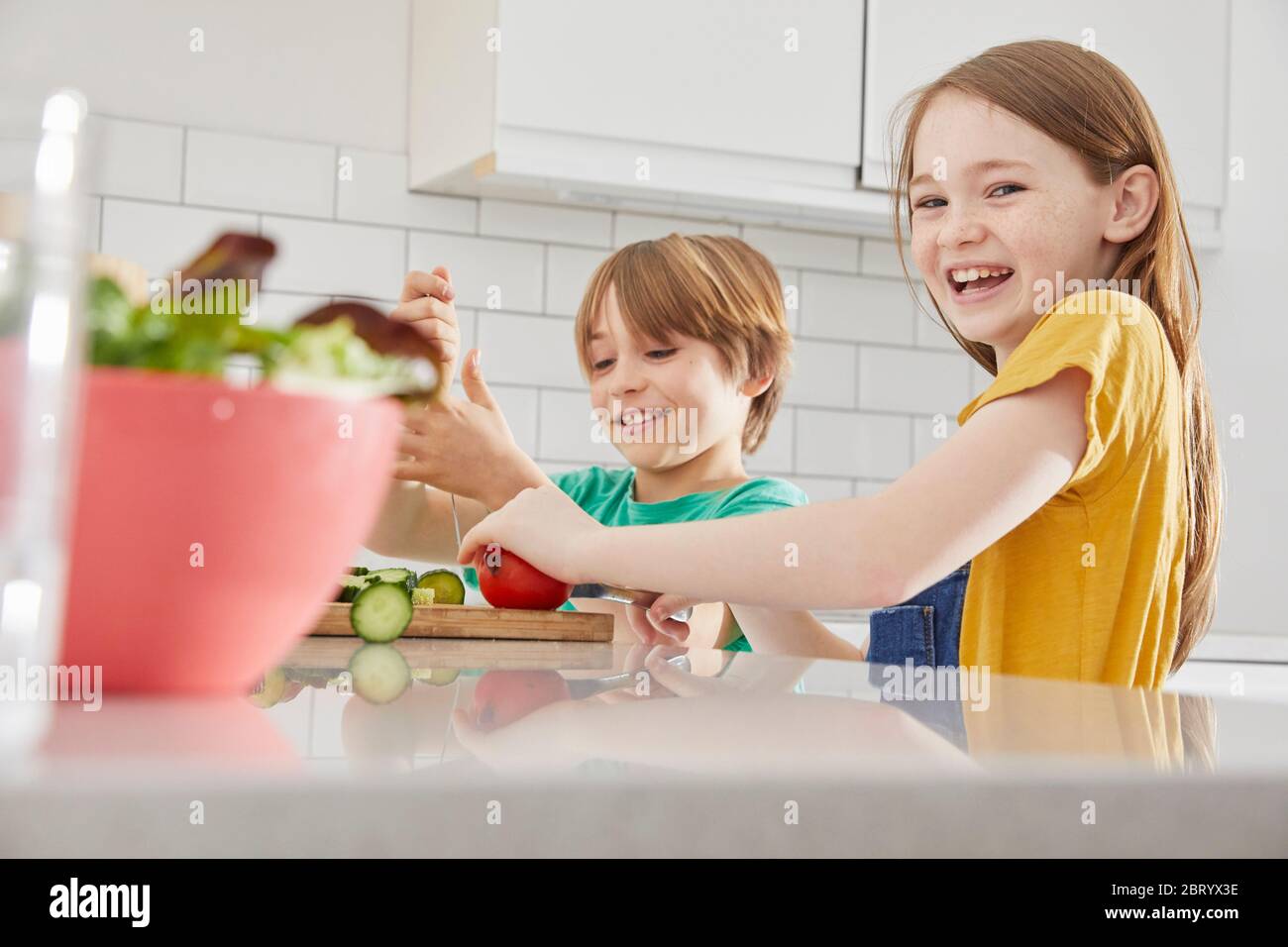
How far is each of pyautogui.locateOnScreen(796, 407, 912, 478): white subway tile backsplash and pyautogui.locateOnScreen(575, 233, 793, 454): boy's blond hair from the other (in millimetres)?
608

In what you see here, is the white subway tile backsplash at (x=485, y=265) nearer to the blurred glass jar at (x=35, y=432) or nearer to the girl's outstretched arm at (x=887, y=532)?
the girl's outstretched arm at (x=887, y=532)

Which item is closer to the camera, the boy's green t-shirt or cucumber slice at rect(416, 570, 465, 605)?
cucumber slice at rect(416, 570, 465, 605)

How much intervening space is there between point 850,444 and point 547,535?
1.81 m

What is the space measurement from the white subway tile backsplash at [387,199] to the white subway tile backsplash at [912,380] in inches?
34.6

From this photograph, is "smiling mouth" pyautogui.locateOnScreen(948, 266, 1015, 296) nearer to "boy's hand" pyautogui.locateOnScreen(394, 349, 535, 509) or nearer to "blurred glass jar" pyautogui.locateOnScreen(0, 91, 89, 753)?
"boy's hand" pyautogui.locateOnScreen(394, 349, 535, 509)

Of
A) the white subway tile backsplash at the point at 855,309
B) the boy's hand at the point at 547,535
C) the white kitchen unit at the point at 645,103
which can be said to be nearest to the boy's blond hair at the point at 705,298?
the white kitchen unit at the point at 645,103

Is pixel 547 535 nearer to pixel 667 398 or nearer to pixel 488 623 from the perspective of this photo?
pixel 488 623

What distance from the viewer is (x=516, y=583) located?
1.13 meters

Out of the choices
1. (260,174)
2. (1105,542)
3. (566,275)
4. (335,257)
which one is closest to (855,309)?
(566,275)

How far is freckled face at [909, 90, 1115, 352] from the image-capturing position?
4.06ft

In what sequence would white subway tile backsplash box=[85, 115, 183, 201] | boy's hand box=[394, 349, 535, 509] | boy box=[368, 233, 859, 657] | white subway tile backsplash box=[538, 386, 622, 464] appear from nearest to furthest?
boy's hand box=[394, 349, 535, 509]
boy box=[368, 233, 859, 657]
white subway tile backsplash box=[85, 115, 183, 201]
white subway tile backsplash box=[538, 386, 622, 464]

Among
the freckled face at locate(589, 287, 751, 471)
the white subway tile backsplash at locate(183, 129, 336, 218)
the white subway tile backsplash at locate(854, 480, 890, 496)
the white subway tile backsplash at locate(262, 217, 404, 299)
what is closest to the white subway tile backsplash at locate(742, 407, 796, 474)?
the white subway tile backsplash at locate(854, 480, 890, 496)

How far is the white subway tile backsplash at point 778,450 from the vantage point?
2.67m
